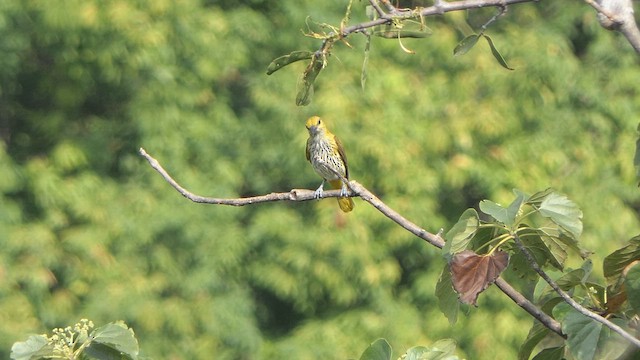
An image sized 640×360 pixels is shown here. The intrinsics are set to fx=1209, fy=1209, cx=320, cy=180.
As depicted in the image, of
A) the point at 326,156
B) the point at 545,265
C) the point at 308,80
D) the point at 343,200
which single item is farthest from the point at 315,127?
the point at 545,265

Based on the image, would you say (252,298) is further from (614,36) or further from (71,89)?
(614,36)

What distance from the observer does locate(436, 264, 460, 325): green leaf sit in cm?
220

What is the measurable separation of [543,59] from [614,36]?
762mm

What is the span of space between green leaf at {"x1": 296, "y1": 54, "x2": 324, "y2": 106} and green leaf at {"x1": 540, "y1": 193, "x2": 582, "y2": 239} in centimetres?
56

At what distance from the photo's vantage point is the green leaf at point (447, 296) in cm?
220

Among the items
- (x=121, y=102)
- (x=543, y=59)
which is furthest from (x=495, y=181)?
(x=121, y=102)

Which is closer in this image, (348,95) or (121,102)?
(348,95)

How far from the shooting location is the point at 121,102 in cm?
909

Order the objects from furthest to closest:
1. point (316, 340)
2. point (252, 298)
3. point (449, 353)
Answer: point (252, 298) → point (316, 340) → point (449, 353)

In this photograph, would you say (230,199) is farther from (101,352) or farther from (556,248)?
(556,248)

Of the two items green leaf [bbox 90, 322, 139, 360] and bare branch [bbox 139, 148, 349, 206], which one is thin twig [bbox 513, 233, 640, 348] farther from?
green leaf [bbox 90, 322, 139, 360]

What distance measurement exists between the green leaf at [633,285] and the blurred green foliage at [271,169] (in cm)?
589

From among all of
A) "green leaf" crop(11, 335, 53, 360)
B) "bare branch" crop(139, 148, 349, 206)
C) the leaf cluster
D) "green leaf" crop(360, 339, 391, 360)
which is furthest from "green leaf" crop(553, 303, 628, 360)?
"green leaf" crop(11, 335, 53, 360)

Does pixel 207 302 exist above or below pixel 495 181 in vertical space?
below
